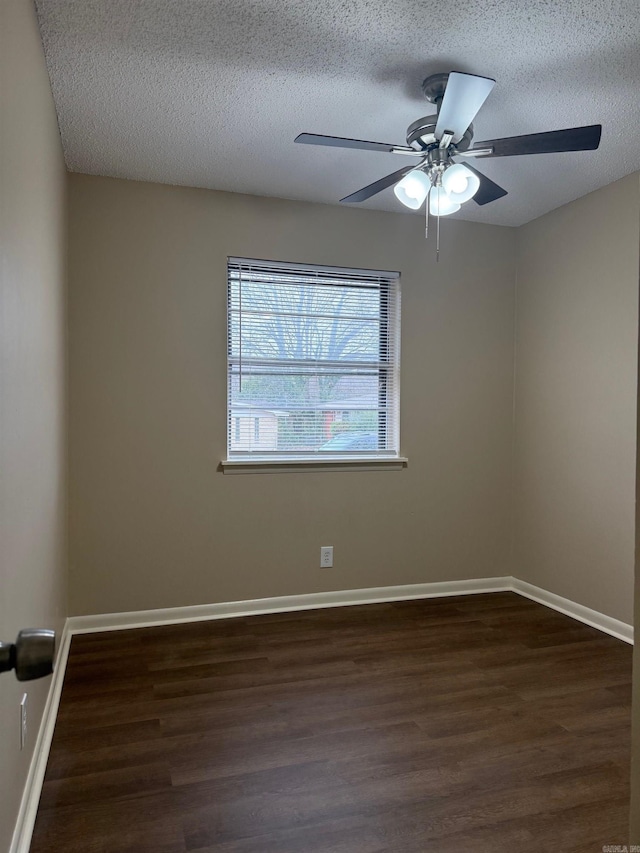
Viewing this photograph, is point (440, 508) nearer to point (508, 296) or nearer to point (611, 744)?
point (508, 296)

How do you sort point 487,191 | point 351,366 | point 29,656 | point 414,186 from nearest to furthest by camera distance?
1. point 29,656
2. point 414,186
3. point 487,191
4. point 351,366

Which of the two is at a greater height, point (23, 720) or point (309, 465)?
point (309, 465)

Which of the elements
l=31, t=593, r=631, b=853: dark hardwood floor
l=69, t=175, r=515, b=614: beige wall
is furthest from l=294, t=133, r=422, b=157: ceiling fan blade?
l=31, t=593, r=631, b=853: dark hardwood floor

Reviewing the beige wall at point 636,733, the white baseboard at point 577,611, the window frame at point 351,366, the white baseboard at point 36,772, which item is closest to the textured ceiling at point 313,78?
the window frame at point 351,366

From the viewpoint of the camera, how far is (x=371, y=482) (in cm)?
375

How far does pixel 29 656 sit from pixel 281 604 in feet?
9.70

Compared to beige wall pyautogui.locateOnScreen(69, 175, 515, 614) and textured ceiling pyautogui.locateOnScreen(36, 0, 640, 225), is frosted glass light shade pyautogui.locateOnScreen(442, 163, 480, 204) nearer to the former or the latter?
textured ceiling pyautogui.locateOnScreen(36, 0, 640, 225)

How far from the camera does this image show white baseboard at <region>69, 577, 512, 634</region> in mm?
3252

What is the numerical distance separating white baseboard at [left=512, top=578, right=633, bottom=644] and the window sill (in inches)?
46.7

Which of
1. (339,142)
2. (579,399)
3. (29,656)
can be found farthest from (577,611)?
(29,656)

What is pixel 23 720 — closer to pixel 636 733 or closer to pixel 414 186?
pixel 636 733

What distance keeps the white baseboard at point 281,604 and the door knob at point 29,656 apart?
2740 millimetres

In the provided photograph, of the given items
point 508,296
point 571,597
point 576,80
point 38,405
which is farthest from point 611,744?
point 508,296

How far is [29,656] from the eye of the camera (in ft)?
2.36
